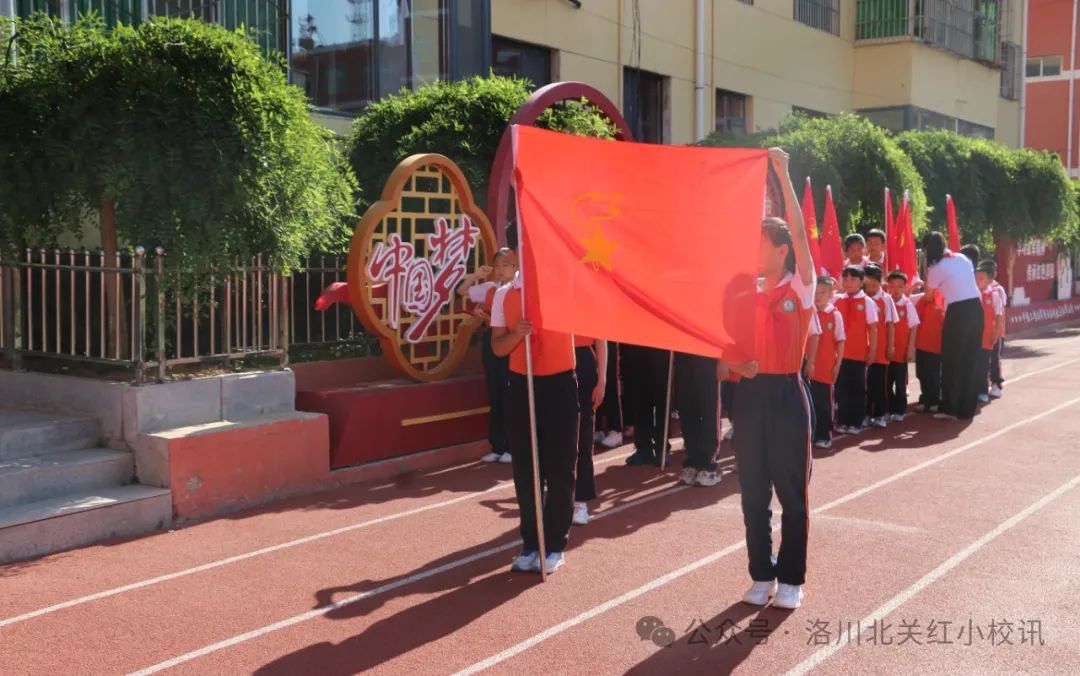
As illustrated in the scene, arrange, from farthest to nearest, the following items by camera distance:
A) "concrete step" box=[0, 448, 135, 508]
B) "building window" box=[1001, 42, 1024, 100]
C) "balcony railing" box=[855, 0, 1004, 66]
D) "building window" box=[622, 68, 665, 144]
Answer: "building window" box=[1001, 42, 1024, 100] → "balcony railing" box=[855, 0, 1004, 66] → "building window" box=[622, 68, 665, 144] → "concrete step" box=[0, 448, 135, 508]

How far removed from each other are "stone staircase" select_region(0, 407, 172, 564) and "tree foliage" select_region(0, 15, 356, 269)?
1.44 m

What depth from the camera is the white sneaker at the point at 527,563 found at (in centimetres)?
637

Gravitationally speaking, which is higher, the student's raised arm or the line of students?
Result: the student's raised arm

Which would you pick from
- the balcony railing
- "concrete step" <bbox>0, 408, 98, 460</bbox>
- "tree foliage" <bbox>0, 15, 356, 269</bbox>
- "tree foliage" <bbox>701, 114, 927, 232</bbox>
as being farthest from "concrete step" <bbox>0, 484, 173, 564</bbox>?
the balcony railing

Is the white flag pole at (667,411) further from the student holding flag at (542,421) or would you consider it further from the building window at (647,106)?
the building window at (647,106)

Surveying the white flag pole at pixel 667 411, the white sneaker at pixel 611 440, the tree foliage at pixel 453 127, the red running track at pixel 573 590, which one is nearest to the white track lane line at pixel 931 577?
the red running track at pixel 573 590

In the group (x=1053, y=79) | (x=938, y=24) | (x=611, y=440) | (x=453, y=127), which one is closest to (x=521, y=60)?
(x=453, y=127)

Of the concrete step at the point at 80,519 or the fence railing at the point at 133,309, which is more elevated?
the fence railing at the point at 133,309

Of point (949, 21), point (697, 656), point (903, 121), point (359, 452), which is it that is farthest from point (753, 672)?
point (949, 21)

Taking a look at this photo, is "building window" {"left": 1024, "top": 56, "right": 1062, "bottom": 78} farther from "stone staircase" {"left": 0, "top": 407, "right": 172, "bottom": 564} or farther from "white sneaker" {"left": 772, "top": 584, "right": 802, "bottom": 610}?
"stone staircase" {"left": 0, "top": 407, "right": 172, "bottom": 564}

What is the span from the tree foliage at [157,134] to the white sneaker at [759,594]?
4443mm

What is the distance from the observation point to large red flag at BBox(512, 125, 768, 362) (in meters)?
5.71

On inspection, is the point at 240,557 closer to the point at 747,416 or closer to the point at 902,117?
the point at 747,416

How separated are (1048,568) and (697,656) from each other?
2.49m
